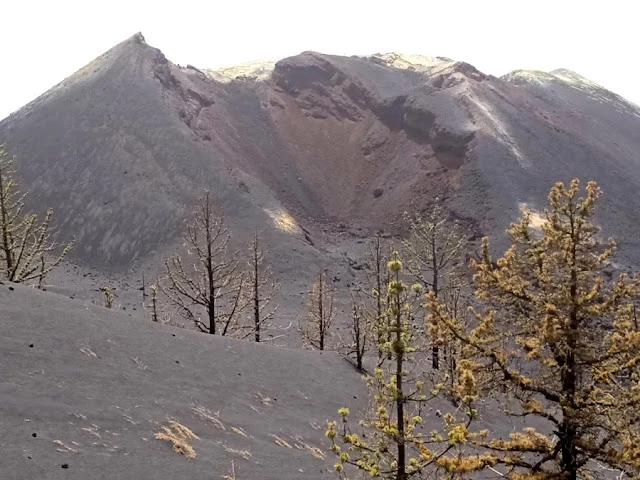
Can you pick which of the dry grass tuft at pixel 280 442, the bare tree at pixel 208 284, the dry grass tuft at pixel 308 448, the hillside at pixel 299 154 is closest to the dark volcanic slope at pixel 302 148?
the hillside at pixel 299 154

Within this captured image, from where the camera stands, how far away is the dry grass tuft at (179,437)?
9.77 metres

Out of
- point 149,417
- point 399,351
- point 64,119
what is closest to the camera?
point 399,351

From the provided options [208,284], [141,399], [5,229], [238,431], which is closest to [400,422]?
[238,431]

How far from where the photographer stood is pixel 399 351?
830 cm

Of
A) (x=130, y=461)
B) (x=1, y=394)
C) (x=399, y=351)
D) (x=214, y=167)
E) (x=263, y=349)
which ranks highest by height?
(x=214, y=167)

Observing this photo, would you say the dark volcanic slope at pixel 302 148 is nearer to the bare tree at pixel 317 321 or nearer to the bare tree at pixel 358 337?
the bare tree at pixel 317 321

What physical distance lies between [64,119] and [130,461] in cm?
6397

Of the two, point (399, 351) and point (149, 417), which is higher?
point (399, 351)

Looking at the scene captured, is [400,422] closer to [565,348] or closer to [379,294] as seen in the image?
[565,348]

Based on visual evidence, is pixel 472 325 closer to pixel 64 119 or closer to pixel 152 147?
pixel 152 147

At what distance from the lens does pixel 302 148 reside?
77.2m

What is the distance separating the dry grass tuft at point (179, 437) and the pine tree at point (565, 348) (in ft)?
17.7

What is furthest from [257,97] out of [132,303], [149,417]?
[149,417]

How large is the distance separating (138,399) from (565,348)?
28.7 ft
